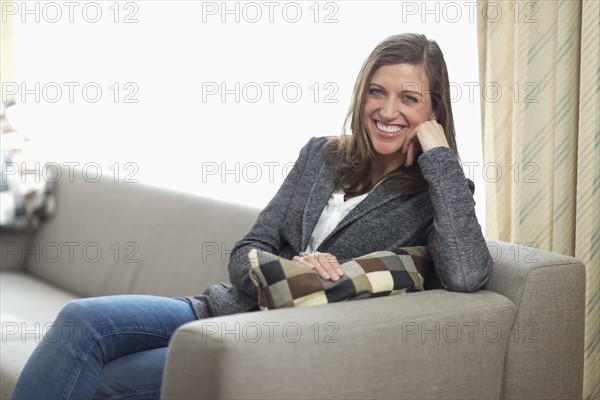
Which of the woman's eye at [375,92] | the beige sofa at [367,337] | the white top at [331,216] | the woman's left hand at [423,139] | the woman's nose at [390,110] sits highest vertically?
the woman's eye at [375,92]

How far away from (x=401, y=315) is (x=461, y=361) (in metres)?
0.18

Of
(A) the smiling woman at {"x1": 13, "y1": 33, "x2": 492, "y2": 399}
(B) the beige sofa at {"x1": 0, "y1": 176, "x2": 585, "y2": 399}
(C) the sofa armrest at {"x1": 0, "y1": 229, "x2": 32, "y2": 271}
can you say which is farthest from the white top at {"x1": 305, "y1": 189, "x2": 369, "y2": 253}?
(C) the sofa armrest at {"x1": 0, "y1": 229, "x2": 32, "y2": 271}

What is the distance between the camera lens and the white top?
1.99m

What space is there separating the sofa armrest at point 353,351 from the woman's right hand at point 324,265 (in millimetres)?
82

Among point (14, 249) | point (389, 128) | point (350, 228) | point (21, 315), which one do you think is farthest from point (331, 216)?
point (14, 249)

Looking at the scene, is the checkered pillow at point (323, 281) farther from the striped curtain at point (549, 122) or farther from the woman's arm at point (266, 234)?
the striped curtain at point (549, 122)

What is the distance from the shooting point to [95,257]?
2848 mm

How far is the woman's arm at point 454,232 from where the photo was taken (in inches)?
69.6

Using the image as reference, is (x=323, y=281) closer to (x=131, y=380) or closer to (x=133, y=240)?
(x=131, y=380)

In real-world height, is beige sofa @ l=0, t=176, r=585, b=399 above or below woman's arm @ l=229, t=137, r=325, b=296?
below

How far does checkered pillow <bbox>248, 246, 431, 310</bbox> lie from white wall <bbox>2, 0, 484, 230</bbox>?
1.16 m

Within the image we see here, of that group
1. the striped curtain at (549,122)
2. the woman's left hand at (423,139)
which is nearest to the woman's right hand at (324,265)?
the woman's left hand at (423,139)

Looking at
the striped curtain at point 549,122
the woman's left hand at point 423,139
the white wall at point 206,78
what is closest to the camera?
the woman's left hand at point 423,139

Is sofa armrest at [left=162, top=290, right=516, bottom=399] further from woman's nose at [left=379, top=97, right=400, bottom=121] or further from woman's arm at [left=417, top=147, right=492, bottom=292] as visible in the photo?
woman's nose at [left=379, top=97, right=400, bottom=121]
